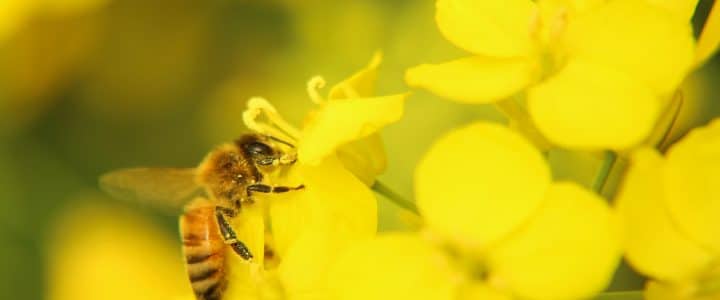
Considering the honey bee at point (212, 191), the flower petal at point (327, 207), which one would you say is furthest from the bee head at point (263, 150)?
the flower petal at point (327, 207)

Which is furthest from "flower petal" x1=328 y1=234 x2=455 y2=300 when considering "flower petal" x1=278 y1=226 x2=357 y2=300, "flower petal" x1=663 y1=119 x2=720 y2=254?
"flower petal" x1=663 y1=119 x2=720 y2=254

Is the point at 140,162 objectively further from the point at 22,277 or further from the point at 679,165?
the point at 679,165

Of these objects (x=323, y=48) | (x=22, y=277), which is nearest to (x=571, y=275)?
(x=323, y=48)

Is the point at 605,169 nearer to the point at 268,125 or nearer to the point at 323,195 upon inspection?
the point at 323,195

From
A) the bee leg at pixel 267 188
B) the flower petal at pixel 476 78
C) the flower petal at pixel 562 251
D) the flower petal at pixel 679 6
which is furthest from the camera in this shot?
the bee leg at pixel 267 188

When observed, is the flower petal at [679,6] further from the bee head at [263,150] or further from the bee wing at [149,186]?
the bee wing at [149,186]

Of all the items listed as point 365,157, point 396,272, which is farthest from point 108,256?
point 396,272

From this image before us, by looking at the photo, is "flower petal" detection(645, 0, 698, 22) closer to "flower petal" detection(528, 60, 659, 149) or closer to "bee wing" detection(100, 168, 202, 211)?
"flower petal" detection(528, 60, 659, 149)
